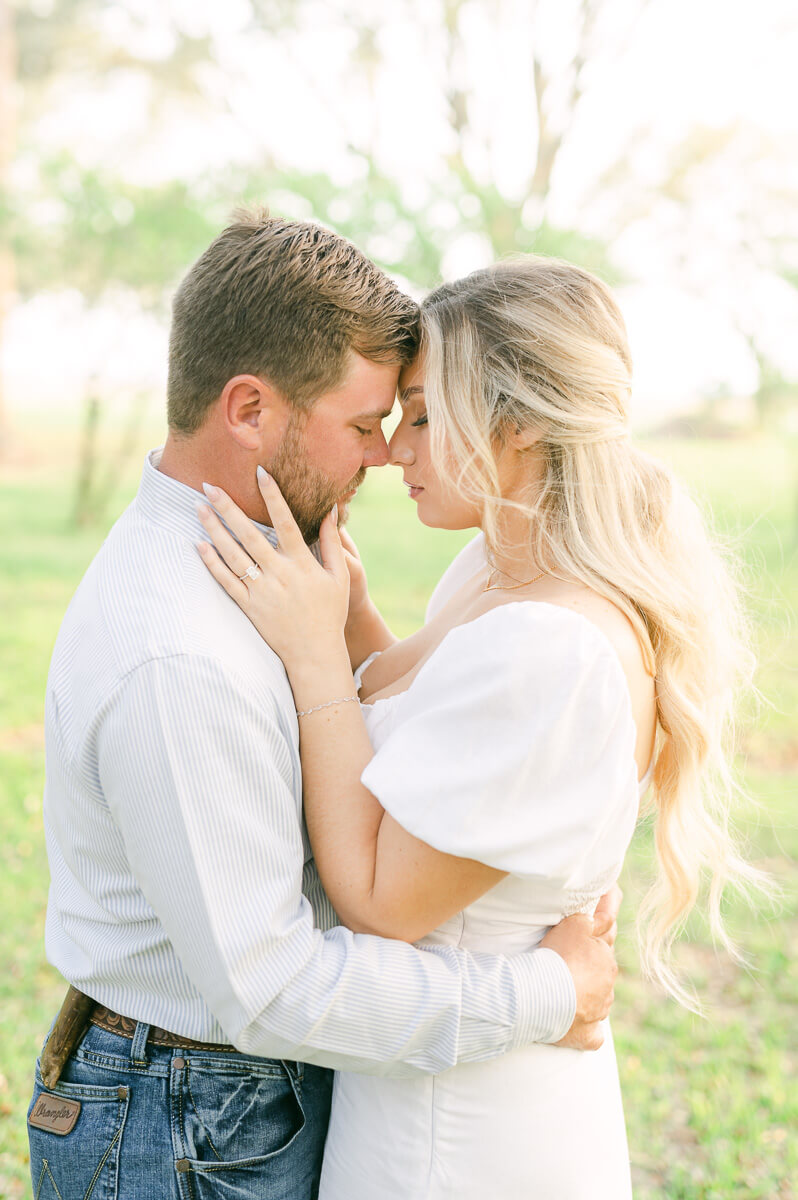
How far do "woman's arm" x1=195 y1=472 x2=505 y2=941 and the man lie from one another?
0.04m

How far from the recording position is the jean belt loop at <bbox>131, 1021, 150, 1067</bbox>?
5.95 feet

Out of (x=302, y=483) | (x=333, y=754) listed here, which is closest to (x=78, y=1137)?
(x=333, y=754)

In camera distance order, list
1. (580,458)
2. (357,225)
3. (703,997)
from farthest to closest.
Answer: (357,225) → (703,997) → (580,458)

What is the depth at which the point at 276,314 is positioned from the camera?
Answer: 1.91 meters

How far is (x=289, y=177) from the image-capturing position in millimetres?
13047

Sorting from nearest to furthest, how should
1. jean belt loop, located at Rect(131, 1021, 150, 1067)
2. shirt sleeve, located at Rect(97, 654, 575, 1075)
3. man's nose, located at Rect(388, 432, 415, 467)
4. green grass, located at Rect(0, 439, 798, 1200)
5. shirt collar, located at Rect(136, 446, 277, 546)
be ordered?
shirt sleeve, located at Rect(97, 654, 575, 1075) < jean belt loop, located at Rect(131, 1021, 150, 1067) < shirt collar, located at Rect(136, 446, 277, 546) < man's nose, located at Rect(388, 432, 415, 467) < green grass, located at Rect(0, 439, 798, 1200)

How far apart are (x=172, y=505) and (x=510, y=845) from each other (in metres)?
0.89

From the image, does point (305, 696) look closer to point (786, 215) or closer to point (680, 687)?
point (680, 687)

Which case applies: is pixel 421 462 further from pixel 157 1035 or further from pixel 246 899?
pixel 157 1035

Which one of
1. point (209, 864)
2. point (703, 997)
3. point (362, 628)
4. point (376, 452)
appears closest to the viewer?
point (209, 864)

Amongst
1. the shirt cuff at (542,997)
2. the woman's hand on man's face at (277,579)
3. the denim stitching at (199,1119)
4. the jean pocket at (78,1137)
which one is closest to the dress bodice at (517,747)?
the shirt cuff at (542,997)

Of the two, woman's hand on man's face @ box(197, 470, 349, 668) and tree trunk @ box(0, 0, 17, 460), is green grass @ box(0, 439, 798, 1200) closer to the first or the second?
woman's hand on man's face @ box(197, 470, 349, 668)

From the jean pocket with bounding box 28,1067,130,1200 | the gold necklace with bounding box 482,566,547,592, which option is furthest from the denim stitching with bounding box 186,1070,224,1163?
the gold necklace with bounding box 482,566,547,592

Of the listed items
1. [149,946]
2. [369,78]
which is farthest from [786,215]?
[149,946]
